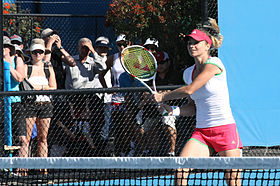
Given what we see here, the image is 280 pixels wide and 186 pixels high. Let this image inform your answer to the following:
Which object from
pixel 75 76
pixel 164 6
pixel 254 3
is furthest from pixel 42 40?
pixel 254 3

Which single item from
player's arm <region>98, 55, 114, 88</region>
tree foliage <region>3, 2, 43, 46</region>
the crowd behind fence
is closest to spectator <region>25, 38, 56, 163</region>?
the crowd behind fence

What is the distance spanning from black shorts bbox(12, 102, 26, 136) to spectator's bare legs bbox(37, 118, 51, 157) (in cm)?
16

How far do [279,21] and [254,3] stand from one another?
33cm

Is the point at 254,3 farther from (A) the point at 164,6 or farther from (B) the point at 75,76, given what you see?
(B) the point at 75,76

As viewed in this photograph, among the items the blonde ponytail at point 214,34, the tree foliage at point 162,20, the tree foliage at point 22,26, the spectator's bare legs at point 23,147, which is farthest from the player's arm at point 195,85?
the tree foliage at point 22,26

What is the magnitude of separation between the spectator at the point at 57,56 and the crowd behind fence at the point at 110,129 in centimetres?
37

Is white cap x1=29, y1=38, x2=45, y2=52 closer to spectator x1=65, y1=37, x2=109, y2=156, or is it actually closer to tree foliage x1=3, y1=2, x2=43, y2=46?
spectator x1=65, y1=37, x2=109, y2=156

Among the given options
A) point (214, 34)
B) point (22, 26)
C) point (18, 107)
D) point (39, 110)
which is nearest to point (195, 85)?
point (214, 34)

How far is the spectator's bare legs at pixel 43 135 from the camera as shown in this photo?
5.41 meters

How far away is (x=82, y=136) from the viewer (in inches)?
227

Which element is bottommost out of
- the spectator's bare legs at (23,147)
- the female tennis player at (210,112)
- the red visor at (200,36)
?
the spectator's bare legs at (23,147)

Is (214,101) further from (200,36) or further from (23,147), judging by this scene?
(23,147)

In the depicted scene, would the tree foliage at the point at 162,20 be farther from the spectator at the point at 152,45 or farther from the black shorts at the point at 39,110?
the black shorts at the point at 39,110

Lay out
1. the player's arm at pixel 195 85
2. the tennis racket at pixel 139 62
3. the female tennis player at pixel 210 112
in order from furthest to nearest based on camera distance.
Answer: the tennis racket at pixel 139 62
the female tennis player at pixel 210 112
the player's arm at pixel 195 85
